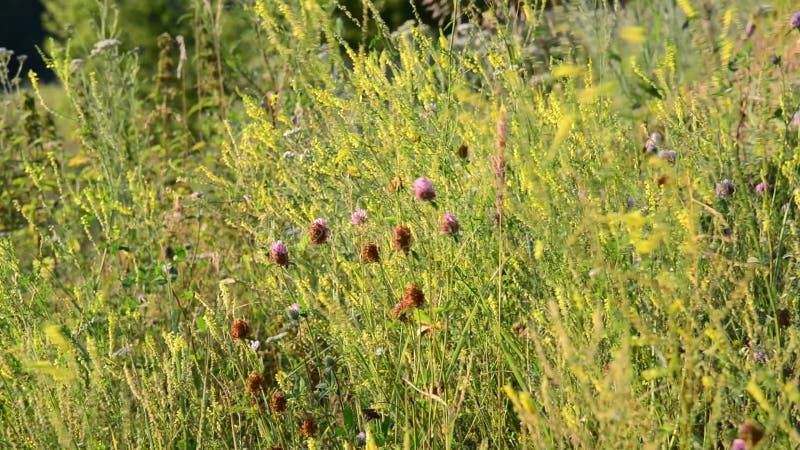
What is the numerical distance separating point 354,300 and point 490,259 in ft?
0.94

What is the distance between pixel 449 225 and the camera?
1.58m

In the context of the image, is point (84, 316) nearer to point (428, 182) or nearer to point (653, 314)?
point (428, 182)

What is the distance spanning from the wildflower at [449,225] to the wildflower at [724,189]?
63cm

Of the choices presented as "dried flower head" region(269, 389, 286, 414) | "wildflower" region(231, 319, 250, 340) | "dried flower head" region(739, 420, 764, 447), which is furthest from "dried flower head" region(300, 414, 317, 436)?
"dried flower head" region(739, 420, 764, 447)

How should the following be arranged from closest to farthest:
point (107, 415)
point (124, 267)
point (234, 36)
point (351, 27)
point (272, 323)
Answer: point (107, 415), point (272, 323), point (124, 267), point (234, 36), point (351, 27)

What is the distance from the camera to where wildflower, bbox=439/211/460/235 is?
1.58 m

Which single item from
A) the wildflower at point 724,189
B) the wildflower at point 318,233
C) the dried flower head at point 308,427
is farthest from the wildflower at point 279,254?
the wildflower at point 724,189

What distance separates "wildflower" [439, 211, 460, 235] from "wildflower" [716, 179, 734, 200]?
0.63 metres

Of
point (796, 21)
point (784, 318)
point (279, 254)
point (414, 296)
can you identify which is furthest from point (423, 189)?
point (796, 21)

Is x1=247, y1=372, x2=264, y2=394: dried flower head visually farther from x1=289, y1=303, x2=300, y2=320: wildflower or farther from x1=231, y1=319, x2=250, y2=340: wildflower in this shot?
x1=289, y1=303, x2=300, y2=320: wildflower

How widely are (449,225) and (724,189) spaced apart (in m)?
0.67

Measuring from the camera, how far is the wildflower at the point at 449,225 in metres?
1.58

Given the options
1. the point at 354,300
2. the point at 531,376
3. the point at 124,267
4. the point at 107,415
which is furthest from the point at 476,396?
the point at 124,267

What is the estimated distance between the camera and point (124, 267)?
313 centimetres
